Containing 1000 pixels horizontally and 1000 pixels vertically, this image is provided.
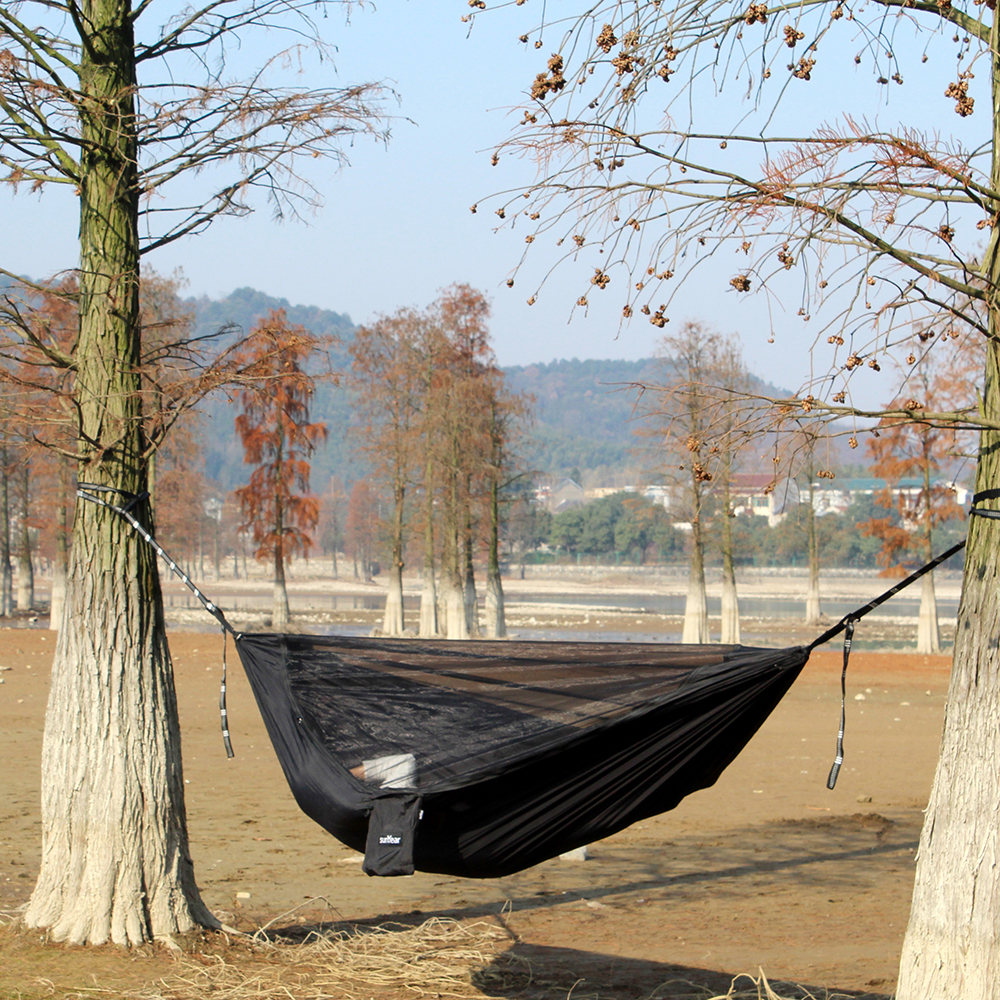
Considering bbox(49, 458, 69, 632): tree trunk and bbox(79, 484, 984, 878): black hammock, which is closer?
bbox(79, 484, 984, 878): black hammock

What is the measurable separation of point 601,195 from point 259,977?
11.5ft

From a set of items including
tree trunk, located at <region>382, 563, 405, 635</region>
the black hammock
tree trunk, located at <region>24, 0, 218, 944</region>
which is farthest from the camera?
tree trunk, located at <region>382, 563, 405, 635</region>

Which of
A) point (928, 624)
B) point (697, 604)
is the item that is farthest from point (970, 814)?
point (928, 624)

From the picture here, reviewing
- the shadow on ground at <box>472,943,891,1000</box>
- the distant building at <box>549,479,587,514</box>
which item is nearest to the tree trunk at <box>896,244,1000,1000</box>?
the shadow on ground at <box>472,943,891,1000</box>

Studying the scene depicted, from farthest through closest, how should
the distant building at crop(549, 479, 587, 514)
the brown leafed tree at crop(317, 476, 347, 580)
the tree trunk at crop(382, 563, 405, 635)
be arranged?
the distant building at crop(549, 479, 587, 514) → the brown leafed tree at crop(317, 476, 347, 580) → the tree trunk at crop(382, 563, 405, 635)

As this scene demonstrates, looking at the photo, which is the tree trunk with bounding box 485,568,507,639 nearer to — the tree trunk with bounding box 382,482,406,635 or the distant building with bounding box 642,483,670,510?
the tree trunk with bounding box 382,482,406,635

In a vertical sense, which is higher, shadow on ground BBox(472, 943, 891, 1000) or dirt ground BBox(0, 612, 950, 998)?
shadow on ground BBox(472, 943, 891, 1000)

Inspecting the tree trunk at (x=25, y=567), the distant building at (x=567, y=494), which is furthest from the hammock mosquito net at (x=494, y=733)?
the distant building at (x=567, y=494)

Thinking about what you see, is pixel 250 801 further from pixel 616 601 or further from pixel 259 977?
pixel 616 601

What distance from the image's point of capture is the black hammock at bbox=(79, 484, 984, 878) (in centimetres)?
408

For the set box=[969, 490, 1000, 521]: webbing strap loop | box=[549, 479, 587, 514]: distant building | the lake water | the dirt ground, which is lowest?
the lake water

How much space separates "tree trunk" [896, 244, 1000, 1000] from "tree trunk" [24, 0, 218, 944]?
3.30m

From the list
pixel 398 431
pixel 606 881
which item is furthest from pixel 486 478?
pixel 606 881

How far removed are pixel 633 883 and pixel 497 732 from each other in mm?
3288
